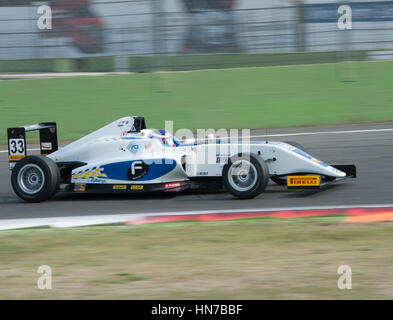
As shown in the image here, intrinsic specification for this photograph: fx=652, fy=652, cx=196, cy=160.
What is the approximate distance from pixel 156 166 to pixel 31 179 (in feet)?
5.28

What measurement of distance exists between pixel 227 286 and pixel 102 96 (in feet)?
30.5

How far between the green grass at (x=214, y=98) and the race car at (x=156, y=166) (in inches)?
186

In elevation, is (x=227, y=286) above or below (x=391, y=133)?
below

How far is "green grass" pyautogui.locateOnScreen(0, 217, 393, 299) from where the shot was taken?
459cm

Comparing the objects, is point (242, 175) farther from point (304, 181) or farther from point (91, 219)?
point (91, 219)

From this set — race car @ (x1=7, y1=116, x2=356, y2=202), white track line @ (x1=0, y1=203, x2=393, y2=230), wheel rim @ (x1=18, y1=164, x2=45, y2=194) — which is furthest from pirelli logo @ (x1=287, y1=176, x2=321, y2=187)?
wheel rim @ (x1=18, y1=164, x2=45, y2=194)

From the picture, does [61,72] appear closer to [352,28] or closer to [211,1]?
[211,1]

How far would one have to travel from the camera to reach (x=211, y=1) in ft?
44.2

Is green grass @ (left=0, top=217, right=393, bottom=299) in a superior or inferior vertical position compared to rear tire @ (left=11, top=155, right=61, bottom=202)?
inferior

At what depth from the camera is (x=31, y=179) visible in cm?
807

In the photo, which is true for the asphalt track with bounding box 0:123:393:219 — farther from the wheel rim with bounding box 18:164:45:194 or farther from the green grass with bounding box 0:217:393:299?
the green grass with bounding box 0:217:393:299

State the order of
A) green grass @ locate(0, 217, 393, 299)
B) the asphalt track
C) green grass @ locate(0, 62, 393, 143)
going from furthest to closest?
green grass @ locate(0, 62, 393, 143) → the asphalt track → green grass @ locate(0, 217, 393, 299)

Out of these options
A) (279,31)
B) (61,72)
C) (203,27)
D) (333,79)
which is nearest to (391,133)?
(333,79)

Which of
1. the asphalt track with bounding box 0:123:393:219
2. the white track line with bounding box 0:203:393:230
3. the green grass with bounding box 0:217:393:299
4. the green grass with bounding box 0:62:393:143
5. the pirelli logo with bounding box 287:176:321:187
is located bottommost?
the green grass with bounding box 0:217:393:299
